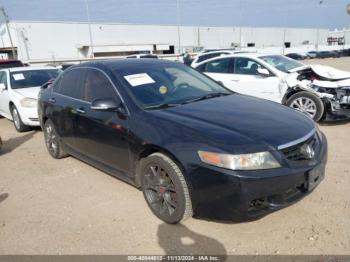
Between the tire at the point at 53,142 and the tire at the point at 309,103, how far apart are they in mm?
4636

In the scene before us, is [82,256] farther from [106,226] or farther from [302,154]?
[302,154]

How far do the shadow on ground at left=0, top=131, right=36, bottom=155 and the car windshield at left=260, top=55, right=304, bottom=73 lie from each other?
5757 mm

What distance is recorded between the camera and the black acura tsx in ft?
8.93

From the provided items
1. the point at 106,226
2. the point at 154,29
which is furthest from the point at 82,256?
the point at 154,29

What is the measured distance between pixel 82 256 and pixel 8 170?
302 centimetres

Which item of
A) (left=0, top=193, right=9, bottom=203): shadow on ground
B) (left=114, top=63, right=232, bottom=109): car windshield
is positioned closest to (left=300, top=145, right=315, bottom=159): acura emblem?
(left=114, top=63, right=232, bottom=109): car windshield

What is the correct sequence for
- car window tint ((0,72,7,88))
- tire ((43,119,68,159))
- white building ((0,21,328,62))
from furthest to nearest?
white building ((0,21,328,62)) → car window tint ((0,72,7,88)) → tire ((43,119,68,159))

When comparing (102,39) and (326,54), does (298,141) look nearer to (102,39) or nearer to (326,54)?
(326,54)

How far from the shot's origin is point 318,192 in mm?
3764

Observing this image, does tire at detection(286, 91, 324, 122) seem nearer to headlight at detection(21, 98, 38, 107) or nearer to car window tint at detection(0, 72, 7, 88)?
headlight at detection(21, 98, 38, 107)

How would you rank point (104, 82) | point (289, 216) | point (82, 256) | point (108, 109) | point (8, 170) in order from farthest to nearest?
point (8, 170) → point (104, 82) → point (108, 109) → point (289, 216) → point (82, 256)

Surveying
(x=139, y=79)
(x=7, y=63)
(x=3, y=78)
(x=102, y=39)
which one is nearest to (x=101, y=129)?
(x=139, y=79)

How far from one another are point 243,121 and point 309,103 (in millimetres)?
4153

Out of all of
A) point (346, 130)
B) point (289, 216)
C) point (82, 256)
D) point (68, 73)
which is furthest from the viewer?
point (346, 130)
